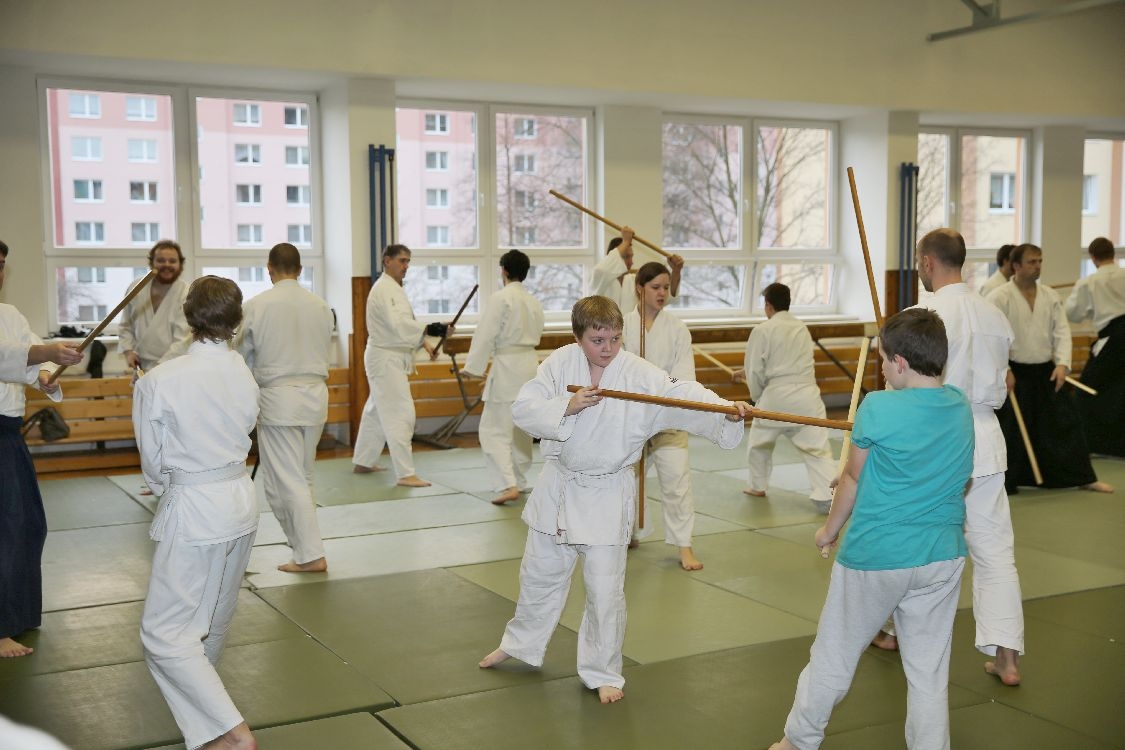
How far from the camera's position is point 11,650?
4.03 meters

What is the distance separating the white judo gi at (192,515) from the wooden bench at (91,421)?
16.0ft

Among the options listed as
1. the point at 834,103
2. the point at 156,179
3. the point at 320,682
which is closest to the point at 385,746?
the point at 320,682

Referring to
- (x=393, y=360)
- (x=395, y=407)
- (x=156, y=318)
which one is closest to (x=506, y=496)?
(x=395, y=407)

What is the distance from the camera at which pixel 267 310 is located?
4.96m

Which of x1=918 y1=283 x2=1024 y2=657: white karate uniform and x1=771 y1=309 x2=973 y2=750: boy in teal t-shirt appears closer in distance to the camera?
x1=771 y1=309 x2=973 y2=750: boy in teal t-shirt

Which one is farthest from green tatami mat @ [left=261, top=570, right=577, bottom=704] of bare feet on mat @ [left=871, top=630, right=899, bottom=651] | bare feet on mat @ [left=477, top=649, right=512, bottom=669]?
bare feet on mat @ [left=871, top=630, right=899, bottom=651]

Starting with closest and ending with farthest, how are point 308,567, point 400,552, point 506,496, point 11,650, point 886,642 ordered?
point 11,650
point 886,642
point 308,567
point 400,552
point 506,496

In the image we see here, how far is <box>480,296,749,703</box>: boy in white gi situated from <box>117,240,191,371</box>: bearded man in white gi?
3.42 meters

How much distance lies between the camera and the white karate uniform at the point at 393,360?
24.0 feet

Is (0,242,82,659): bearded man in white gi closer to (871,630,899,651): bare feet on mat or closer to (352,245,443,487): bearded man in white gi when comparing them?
(871,630,899,651): bare feet on mat

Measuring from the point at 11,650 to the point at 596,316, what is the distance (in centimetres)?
240

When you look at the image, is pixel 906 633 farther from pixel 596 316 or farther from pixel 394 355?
pixel 394 355

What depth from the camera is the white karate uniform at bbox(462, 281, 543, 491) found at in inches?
275

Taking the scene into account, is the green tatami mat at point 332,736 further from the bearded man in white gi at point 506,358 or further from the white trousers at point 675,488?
the bearded man in white gi at point 506,358
